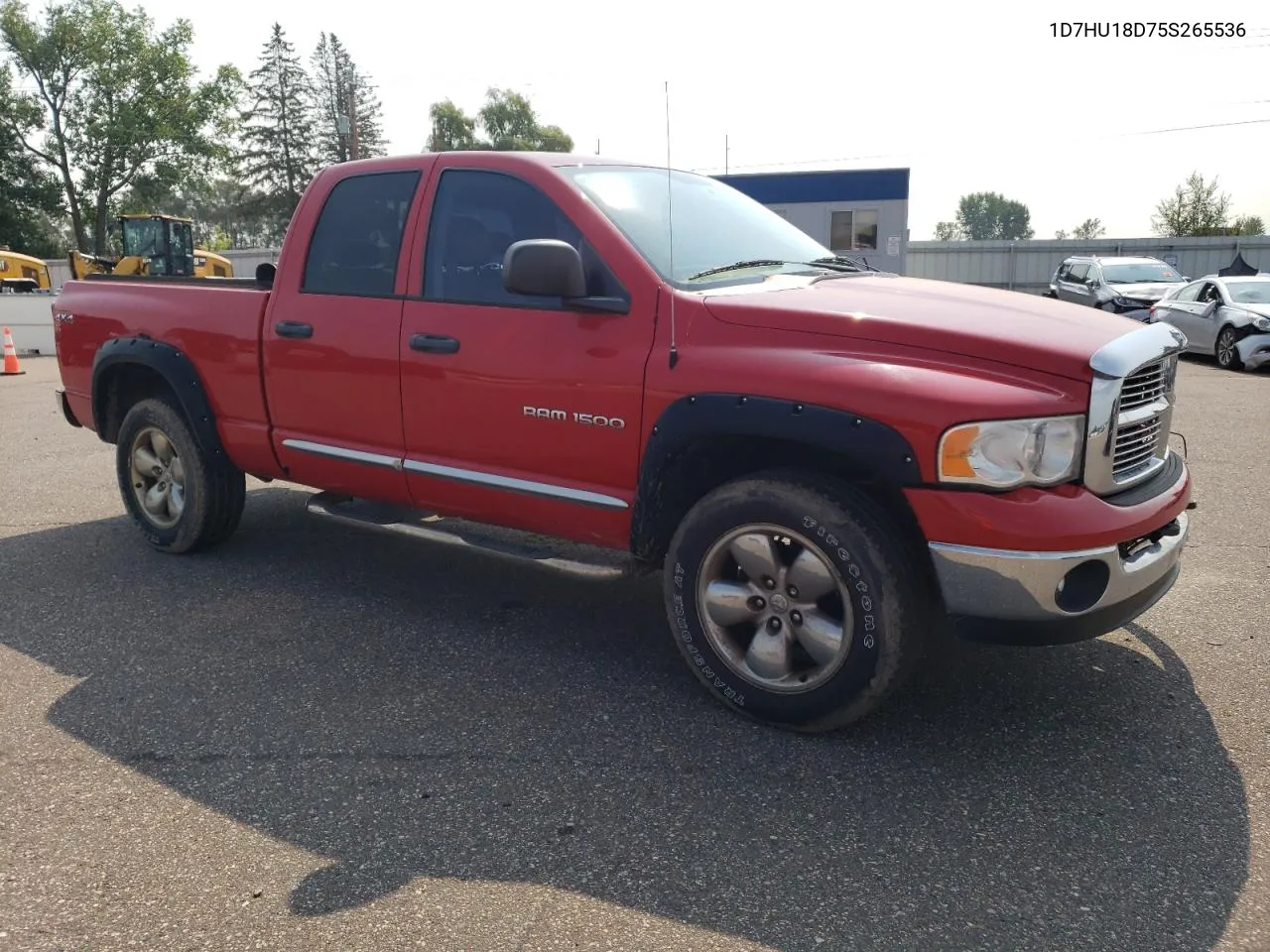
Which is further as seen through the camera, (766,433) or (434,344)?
(434,344)

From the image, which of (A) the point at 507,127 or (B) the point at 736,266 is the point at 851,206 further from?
(A) the point at 507,127

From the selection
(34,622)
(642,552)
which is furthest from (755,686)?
(34,622)

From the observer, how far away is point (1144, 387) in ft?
11.0

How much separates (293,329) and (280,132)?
70078 mm

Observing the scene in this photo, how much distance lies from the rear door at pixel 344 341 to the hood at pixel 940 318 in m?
1.55

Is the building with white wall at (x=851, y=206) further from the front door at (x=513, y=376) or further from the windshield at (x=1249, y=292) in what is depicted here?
the front door at (x=513, y=376)

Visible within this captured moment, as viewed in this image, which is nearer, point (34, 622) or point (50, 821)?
point (50, 821)

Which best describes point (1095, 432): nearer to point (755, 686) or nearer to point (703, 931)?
point (755, 686)

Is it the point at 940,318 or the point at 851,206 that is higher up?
the point at 851,206

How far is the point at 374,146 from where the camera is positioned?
70.2 metres

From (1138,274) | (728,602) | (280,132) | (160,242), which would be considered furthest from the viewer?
(280,132)

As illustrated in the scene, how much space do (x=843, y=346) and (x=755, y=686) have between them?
3.78 feet

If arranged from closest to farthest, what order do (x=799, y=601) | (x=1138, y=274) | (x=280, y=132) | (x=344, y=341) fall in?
(x=799, y=601)
(x=344, y=341)
(x=1138, y=274)
(x=280, y=132)

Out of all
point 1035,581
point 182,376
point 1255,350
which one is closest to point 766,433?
point 1035,581
